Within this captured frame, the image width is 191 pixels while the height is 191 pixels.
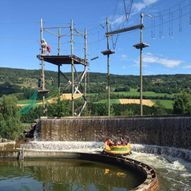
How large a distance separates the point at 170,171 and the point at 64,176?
703 centimetres

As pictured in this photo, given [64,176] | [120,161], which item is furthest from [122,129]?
[64,176]

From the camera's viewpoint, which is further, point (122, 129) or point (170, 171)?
point (122, 129)

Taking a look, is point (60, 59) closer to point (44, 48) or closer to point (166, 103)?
point (44, 48)

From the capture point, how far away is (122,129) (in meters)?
36.9

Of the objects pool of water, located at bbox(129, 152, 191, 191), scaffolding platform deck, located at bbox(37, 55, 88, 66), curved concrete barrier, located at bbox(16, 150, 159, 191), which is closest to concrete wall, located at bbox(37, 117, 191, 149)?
pool of water, located at bbox(129, 152, 191, 191)

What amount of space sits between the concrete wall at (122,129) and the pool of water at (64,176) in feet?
18.6

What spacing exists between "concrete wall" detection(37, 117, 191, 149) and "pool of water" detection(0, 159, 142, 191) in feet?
18.6

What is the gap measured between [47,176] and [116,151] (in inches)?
262

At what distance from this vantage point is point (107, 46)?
138ft

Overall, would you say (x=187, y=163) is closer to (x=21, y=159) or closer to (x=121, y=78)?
(x=21, y=159)

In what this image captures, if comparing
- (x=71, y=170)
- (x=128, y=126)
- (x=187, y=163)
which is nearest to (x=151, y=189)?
(x=187, y=163)

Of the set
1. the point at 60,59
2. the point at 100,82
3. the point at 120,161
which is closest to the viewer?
the point at 120,161

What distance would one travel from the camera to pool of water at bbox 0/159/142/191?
23.5 meters

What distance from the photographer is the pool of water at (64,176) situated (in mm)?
23531
